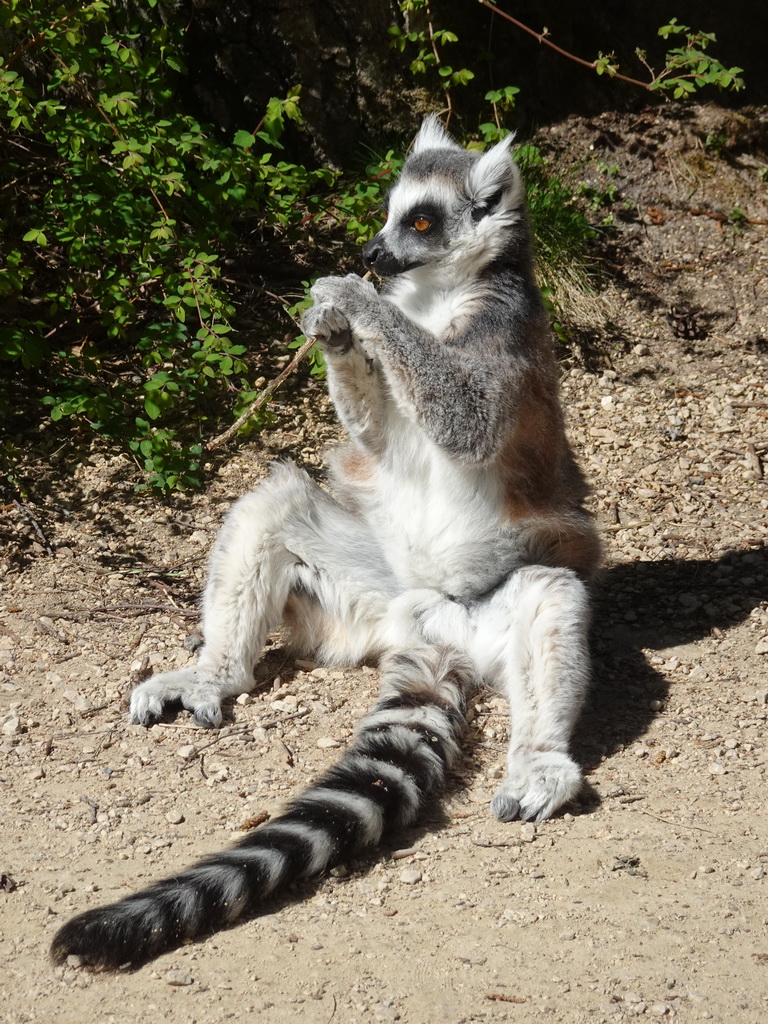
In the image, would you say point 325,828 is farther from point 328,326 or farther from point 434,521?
point 328,326

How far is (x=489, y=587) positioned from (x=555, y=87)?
16.8 feet

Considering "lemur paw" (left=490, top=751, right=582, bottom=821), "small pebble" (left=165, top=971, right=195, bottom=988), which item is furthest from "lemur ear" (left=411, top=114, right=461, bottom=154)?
"small pebble" (left=165, top=971, right=195, bottom=988)

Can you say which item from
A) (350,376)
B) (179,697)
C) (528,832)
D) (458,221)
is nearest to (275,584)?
(179,697)

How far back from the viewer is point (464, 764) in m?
3.83

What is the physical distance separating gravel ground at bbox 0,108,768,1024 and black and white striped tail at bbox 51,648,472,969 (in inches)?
3.5

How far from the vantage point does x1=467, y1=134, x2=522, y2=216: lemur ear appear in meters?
4.28

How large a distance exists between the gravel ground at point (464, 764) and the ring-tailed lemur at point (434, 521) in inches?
9.0

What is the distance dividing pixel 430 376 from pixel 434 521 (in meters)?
0.66

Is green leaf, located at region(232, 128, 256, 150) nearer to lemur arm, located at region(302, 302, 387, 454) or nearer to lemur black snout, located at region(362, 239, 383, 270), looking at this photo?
lemur black snout, located at region(362, 239, 383, 270)

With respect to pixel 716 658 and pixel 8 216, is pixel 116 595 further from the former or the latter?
pixel 716 658

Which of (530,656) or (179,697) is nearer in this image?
(530,656)

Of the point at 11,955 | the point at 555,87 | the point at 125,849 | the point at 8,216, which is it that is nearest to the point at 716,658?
the point at 125,849

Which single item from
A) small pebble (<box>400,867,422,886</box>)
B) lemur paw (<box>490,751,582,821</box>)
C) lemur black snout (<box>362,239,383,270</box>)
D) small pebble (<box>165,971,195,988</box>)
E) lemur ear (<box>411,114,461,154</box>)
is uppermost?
lemur ear (<box>411,114,461,154</box>)

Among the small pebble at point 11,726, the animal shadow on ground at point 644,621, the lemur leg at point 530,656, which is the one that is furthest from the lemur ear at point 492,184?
the small pebble at point 11,726
